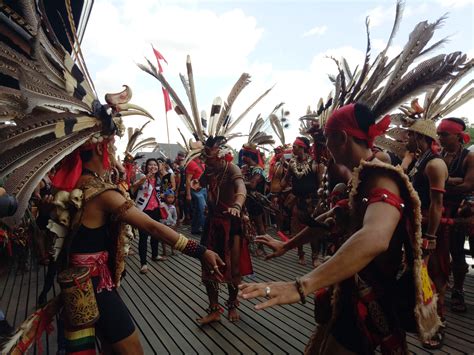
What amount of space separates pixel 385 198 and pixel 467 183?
10.0 ft

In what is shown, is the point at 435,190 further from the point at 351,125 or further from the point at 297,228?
the point at 297,228

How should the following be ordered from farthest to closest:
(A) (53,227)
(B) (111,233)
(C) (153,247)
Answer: (C) (153,247) → (B) (111,233) → (A) (53,227)

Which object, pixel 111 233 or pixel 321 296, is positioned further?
pixel 111 233

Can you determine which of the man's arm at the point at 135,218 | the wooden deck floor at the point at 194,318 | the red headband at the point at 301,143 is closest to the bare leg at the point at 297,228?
the wooden deck floor at the point at 194,318

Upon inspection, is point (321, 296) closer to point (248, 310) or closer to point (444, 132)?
point (248, 310)

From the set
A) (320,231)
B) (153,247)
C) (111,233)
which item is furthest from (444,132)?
(153,247)

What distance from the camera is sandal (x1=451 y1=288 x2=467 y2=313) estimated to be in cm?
392

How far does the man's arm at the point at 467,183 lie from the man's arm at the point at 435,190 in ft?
2.83

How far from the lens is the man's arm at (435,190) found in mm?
3117

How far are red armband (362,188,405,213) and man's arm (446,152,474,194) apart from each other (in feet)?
9.75

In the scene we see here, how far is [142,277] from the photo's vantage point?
18.9ft

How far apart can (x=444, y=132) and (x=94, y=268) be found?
4.07 m

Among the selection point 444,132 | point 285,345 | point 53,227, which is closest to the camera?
point 53,227

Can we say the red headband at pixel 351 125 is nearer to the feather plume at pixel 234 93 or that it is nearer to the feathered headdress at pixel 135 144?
the feather plume at pixel 234 93
